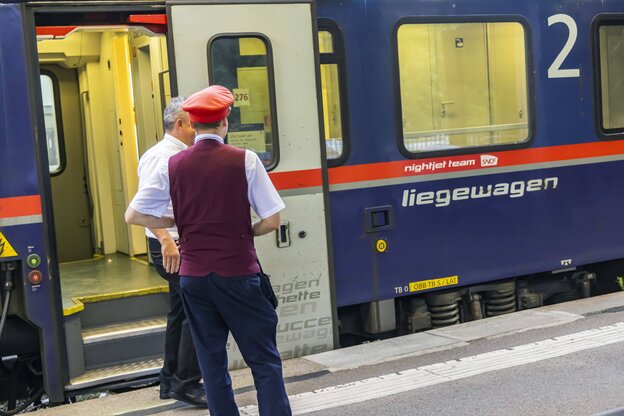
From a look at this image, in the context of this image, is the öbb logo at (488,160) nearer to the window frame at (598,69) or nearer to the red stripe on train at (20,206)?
the window frame at (598,69)

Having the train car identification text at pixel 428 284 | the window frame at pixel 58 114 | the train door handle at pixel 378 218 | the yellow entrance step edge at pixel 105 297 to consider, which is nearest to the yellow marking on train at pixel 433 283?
the train car identification text at pixel 428 284

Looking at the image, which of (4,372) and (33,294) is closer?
(33,294)

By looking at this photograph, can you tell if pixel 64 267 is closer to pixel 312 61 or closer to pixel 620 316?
pixel 312 61

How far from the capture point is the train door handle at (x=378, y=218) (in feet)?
20.9

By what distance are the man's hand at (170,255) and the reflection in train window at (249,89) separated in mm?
1342

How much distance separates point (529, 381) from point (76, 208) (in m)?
4.93

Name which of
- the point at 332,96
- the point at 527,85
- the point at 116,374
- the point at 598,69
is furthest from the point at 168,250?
the point at 598,69

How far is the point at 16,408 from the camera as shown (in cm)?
564

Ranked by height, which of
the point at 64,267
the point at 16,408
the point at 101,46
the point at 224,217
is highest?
the point at 101,46

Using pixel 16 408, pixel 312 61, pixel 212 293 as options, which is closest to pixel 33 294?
pixel 16 408

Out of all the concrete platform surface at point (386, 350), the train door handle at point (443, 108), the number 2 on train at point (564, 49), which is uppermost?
the number 2 on train at point (564, 49)

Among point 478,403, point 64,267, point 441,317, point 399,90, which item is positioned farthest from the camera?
point 64,267

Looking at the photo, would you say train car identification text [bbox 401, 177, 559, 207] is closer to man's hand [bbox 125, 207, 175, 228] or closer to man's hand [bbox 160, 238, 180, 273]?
man's hand [bbox 160, 238, 180, 273]

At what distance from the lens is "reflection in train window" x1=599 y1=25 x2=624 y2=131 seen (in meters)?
7.47
